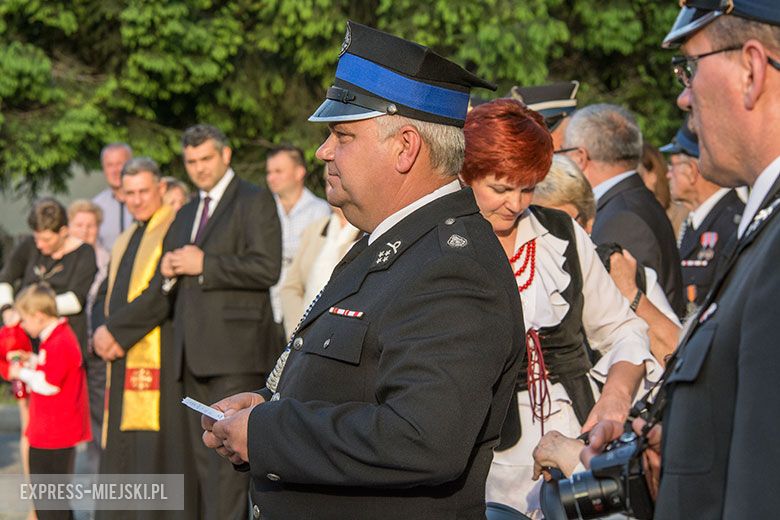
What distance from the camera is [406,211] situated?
270 cm

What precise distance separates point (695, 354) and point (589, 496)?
407 millimetres

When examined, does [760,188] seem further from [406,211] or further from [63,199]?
[63,199]

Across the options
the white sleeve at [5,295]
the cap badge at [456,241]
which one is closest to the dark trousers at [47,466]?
the white sleeve at [5,295]

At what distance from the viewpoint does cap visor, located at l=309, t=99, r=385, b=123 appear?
267cm

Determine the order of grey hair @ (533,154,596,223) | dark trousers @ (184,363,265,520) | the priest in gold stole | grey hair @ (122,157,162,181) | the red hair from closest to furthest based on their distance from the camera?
the red hair → grey hair @ (533,154,596,223) → dark trousers @ (184,363,265,520) → the priest in gold stole → grey hair @ (122,157,162,181)

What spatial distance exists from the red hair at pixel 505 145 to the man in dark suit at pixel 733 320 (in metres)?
1.63

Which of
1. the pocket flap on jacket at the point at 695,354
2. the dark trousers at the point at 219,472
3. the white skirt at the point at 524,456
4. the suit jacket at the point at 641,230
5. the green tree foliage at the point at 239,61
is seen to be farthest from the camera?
the green tree foliage at the point at 239,61

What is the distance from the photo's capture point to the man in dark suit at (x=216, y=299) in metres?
6.90

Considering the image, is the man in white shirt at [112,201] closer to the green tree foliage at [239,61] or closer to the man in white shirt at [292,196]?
the man in white shirt at [292,196]

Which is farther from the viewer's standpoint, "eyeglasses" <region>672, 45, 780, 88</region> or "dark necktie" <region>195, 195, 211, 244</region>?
"dark necktie" <region>195, 195, 211, 244</region>

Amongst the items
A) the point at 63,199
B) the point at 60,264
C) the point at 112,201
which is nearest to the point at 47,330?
the point at 60,264

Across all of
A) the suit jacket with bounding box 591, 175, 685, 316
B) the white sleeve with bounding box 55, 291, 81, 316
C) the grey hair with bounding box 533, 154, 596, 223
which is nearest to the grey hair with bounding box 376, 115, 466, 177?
the grey hair with bounding box 533, 154, 596, 223

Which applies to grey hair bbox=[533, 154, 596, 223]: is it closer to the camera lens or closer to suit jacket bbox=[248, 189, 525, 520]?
suit jacket bbox=[248, 189, 525, 520]

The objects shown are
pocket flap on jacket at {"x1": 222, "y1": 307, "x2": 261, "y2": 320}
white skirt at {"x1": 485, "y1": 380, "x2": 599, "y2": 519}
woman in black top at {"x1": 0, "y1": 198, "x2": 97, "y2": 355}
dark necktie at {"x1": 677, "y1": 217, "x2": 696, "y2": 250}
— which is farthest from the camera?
woman in black top at {"x1": 0, "y1": 198, "x2": 97, "y2": 355}
